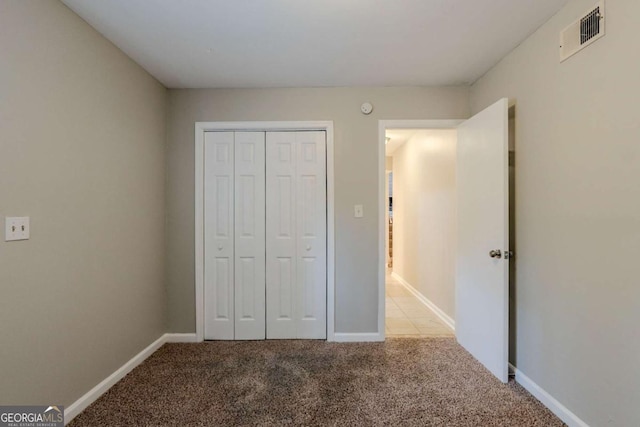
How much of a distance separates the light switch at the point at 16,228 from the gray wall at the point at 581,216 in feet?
9.49

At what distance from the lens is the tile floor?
292 cm

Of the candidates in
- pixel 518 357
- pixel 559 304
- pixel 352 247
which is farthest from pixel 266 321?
pixel 559 304

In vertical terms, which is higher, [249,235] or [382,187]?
[382,187]

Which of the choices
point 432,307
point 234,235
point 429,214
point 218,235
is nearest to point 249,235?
point 234,235

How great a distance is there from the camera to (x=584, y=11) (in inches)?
60.4

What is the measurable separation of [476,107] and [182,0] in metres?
2.42

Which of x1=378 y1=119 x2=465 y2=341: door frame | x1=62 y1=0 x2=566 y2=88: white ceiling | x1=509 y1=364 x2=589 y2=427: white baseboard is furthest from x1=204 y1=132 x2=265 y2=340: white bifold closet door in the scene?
x1=509 y1=364 x2=589 y2=427: white baseboard

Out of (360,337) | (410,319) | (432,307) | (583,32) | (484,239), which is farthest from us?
(432,307)

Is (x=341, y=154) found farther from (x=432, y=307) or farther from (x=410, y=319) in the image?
(x=432, y=307)

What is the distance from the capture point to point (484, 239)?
2.21 m

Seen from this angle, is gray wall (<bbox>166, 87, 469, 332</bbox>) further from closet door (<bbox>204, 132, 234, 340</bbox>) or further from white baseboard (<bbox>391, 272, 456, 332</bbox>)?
white baseboard (<bbox>391, 272, 456, 332</bbox>)

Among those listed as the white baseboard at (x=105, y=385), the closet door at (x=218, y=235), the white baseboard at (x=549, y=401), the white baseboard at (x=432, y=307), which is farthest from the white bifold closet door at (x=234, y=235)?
the white baseboard at (x=549, y=401)

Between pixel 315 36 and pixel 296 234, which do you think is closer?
pixel 315 36

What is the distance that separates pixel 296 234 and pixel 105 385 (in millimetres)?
1769
